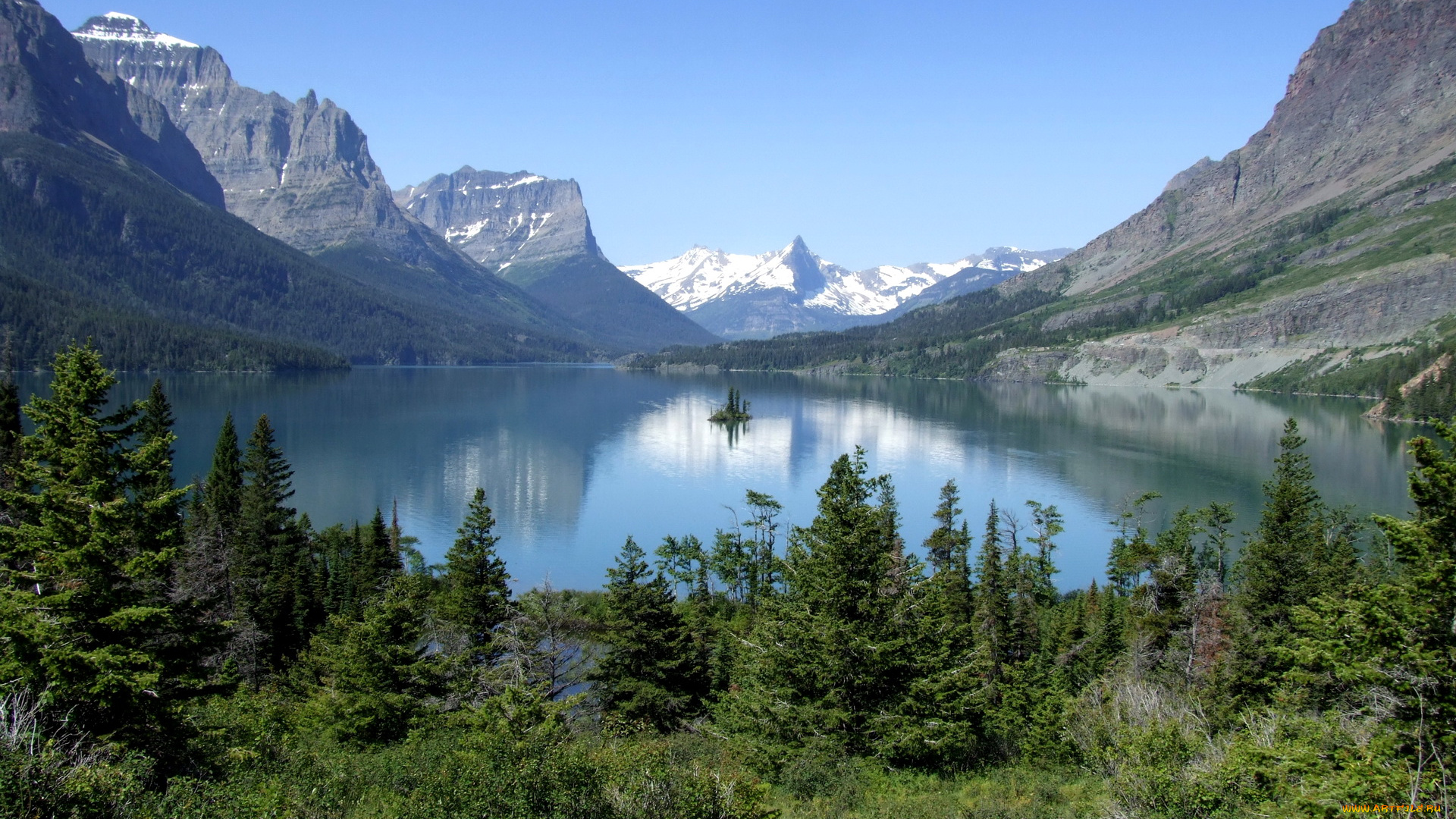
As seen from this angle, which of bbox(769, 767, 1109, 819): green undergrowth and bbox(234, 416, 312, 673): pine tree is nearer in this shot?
bbox(769, 767, 1109, 819): green undergrowth

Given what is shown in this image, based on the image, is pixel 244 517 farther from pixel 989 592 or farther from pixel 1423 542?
pixel 1423 542

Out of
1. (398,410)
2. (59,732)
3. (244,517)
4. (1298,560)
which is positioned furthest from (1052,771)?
(398,410)

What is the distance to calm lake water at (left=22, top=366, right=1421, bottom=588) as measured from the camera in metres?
69.2

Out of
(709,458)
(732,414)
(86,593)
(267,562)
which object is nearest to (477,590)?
(86,593)

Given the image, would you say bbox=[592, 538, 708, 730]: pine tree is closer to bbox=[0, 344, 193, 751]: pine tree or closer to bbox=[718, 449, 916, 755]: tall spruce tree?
bbox=[718, 449, 916, 755]: tall spruce tree

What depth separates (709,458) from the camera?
106 metres

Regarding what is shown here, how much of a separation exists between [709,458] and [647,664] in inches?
3060

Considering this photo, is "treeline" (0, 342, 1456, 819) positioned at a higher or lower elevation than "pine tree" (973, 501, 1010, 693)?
higher

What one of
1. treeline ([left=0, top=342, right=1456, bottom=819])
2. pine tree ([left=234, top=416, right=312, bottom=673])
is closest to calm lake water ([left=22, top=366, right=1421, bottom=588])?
pine tree ([left=234, top=416, right=312, bottom=673])

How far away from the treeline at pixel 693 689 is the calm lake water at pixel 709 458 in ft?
47.4

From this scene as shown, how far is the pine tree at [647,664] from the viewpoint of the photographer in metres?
27.3

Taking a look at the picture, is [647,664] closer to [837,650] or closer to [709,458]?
[837,650]

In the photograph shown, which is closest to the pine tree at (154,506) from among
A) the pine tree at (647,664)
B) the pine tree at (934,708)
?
the pine tree at (647,664)

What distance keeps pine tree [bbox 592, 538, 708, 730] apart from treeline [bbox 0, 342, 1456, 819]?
13 centimetres
